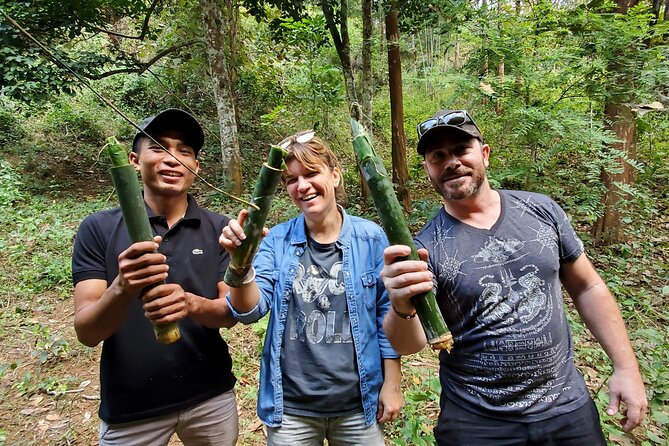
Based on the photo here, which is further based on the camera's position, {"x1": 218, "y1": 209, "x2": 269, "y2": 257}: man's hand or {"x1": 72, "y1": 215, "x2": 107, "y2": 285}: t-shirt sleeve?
{"x1": 72, "y1": 215, "x2": 107, "y2": 285}: t-shirt sleeve

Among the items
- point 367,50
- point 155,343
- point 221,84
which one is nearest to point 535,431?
point 155,343

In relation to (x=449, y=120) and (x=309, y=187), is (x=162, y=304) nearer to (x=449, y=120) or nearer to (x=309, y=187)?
(x=309, y=187)

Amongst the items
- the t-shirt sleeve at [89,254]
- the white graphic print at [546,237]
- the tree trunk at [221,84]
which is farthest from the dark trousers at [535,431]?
the tree trunk at [221,84]

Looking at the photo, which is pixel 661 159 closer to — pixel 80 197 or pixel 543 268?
pixel 543 268

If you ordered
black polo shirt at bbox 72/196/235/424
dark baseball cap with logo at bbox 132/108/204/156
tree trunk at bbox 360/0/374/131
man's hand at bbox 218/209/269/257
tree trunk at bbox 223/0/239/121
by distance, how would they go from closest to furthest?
man's hand at bbox 218/209/269/257 → black polo shirt at bbox 72/196/235/424 → dark baseball cap with logo at bbox 132/108/204/156 → tree trunk at bbox 360/0/374/131 → tree trunk at bbox 223/0/239/121

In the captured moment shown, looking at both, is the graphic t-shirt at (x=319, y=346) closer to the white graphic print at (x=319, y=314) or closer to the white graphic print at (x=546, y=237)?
the white graphic print at (x=319, y=314)

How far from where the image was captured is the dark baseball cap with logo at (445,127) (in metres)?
2.08

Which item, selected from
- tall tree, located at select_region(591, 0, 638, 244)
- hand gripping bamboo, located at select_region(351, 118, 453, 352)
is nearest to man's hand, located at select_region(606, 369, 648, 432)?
hand gripping bamboo, located at select_region(351, 118, 453, 352)

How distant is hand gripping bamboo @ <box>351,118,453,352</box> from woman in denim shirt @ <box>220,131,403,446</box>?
542mm

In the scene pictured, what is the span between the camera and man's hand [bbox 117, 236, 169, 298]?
59.9 inches

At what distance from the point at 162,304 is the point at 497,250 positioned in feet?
5.39

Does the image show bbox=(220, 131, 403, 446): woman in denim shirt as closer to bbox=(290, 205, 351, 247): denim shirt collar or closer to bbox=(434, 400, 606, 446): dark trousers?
bbox=(290, 205, 351, 247): denim shirt collar

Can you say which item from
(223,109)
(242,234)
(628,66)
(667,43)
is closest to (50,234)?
(223,109)

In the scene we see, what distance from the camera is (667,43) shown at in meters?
5.31
